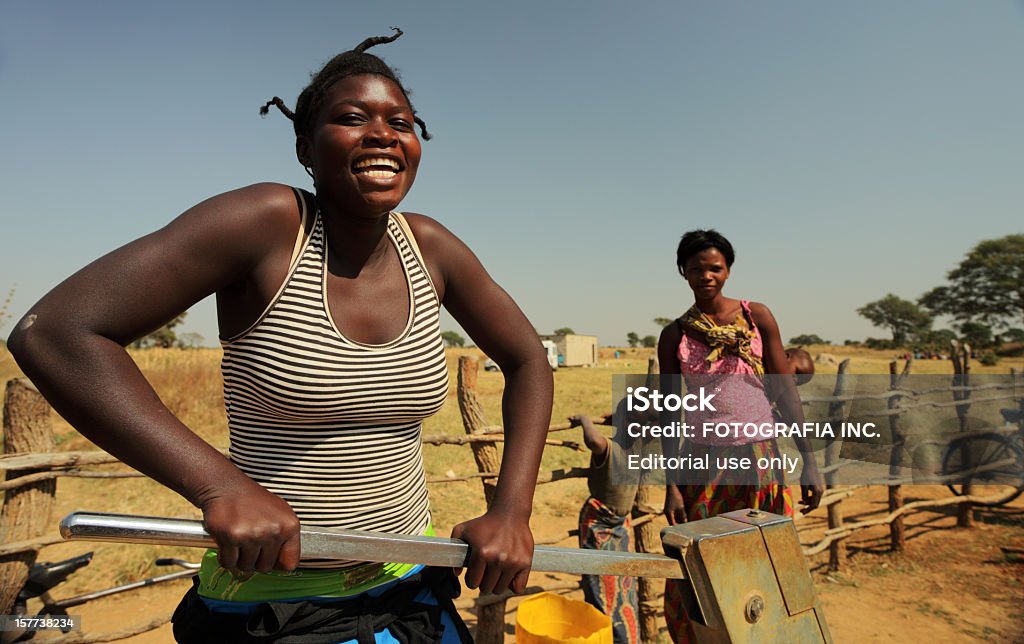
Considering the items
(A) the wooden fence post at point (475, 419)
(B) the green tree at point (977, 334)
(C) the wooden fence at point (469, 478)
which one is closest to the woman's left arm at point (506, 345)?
(C) the wooden fence at point (469, 478)

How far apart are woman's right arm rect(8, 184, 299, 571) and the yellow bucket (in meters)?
1.90

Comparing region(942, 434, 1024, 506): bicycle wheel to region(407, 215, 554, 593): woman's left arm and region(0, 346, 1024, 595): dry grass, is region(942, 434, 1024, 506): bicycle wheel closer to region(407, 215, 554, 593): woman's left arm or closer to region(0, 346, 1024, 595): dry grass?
region(0, 346, 1024, 595): dry grass

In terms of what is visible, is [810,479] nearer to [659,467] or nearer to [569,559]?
[659,467]

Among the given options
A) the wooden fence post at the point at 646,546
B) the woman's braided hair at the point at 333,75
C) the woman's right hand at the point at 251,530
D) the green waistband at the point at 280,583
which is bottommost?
the wooden fence post at the point at 646,546

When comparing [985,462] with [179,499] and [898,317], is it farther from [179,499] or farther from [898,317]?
[898,317]

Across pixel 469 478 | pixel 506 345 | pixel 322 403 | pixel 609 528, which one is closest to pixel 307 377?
pixel 322 403

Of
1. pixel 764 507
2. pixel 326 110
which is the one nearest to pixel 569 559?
pixel 326 110

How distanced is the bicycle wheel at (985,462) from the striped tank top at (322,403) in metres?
8.73

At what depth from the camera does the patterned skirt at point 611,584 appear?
10.6ft

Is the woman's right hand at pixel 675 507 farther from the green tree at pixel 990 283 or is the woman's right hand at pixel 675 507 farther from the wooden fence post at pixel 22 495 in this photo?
the green tree at pixel 990 283

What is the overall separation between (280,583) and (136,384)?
18.4 inches

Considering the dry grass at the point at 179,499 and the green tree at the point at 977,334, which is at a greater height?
the green tree at the point at 977,334

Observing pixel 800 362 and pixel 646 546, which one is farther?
pixel 800 362

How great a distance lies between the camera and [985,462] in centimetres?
774
